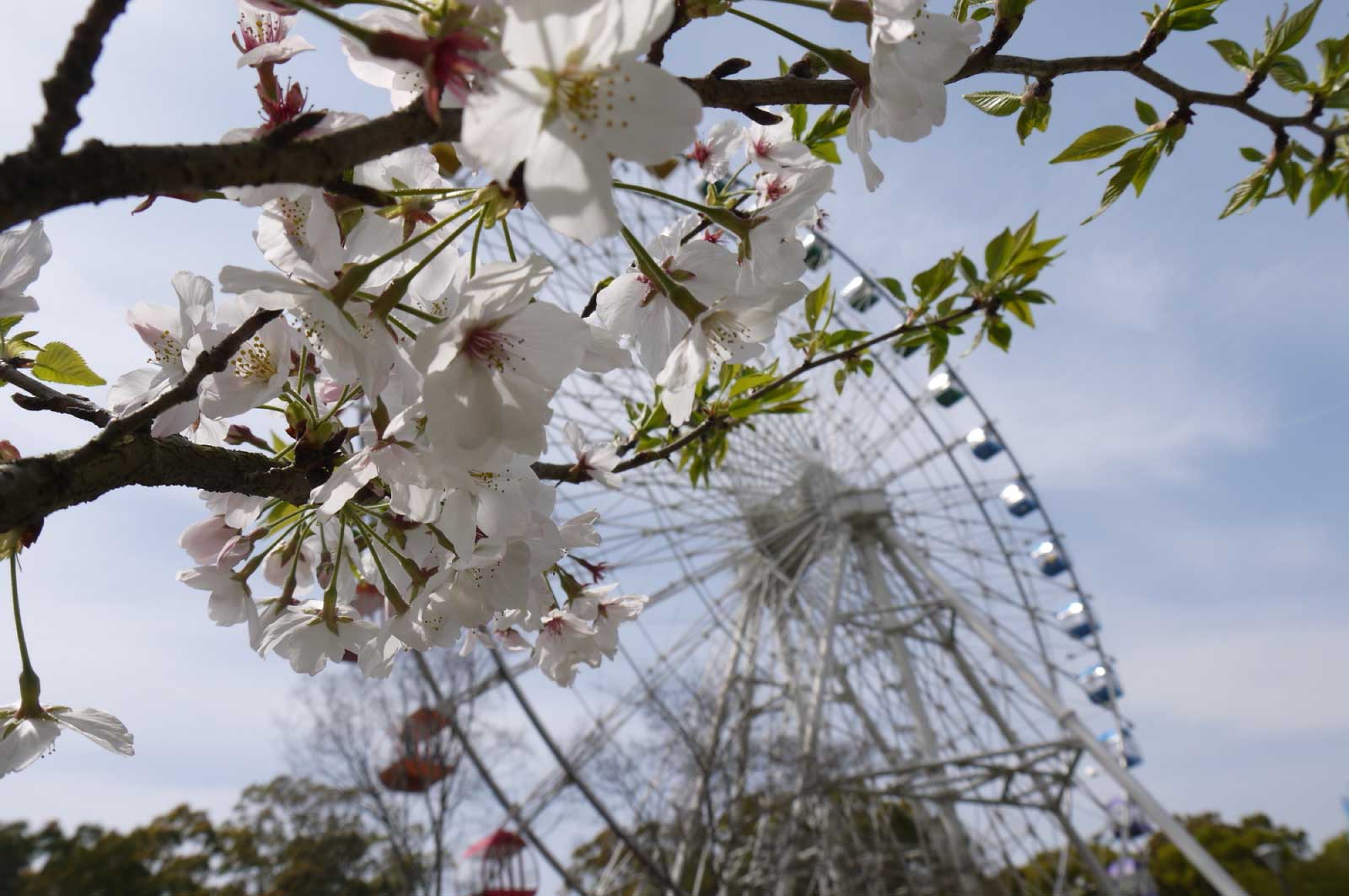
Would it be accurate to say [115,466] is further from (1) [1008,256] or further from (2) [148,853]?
(2) [148,853]

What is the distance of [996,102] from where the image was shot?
983 mm

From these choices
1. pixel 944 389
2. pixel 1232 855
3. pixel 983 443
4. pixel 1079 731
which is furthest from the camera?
pixel 1232 855

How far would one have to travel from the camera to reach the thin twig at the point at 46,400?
3.00 ft

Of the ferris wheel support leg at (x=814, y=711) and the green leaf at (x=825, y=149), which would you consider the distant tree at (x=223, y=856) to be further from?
the green leaf at (x=825, y=149)

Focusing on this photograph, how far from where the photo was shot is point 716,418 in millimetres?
1365

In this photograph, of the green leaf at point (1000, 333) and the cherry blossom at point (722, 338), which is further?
the green leaf at point (1000, 333)

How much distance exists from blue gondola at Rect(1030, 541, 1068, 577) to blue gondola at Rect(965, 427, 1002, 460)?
198 centimetres

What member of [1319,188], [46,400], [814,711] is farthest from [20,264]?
[814,711]

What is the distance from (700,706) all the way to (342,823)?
27.2ft

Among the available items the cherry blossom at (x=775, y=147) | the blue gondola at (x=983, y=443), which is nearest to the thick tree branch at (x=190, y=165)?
the cherry blossom at (x=775, y=147)

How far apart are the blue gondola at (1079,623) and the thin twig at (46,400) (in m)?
14.3

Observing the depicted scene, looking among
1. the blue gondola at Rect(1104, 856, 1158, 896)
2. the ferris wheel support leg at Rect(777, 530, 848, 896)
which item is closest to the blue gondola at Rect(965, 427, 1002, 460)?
the ferris wheel support leg at Rect(777, 530, 848, 896)

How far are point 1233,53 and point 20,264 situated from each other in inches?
49.9

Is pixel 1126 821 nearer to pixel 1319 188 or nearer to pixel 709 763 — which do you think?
pixel 709 763
